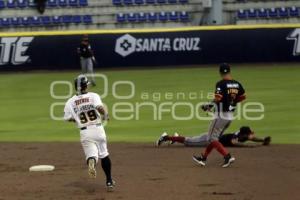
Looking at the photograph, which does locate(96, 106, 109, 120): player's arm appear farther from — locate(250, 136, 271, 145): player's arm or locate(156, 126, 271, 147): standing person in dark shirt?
locate(250, 136, 271, 145): player's arm

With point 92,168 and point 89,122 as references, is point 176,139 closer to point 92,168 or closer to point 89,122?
point 89,122

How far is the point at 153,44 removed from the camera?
121 ft

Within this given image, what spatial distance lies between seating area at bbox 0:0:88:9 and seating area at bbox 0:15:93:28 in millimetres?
772

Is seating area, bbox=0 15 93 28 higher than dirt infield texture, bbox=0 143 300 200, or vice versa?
seating area, bbox=0 15 93 28

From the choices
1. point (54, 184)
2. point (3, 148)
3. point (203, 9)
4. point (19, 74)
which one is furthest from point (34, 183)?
point (203, 9)

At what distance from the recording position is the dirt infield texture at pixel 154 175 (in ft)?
38.3

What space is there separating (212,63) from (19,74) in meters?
9.45

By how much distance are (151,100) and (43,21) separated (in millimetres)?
19231

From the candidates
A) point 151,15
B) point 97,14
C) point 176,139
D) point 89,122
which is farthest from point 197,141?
point 97,14

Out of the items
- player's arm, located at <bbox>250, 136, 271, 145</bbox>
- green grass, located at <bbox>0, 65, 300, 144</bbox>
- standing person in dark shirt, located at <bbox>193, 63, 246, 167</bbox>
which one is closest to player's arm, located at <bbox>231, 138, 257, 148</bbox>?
player's arm, located at <bbox>250, 136, 271, 145</bbox>

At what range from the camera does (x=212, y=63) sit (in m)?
36.6

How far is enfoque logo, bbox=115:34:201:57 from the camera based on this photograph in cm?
3669

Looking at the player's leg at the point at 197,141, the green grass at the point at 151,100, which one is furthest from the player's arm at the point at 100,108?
the green grass at the point at 151,100

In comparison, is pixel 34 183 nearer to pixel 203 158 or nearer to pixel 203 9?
pixel 203 158
